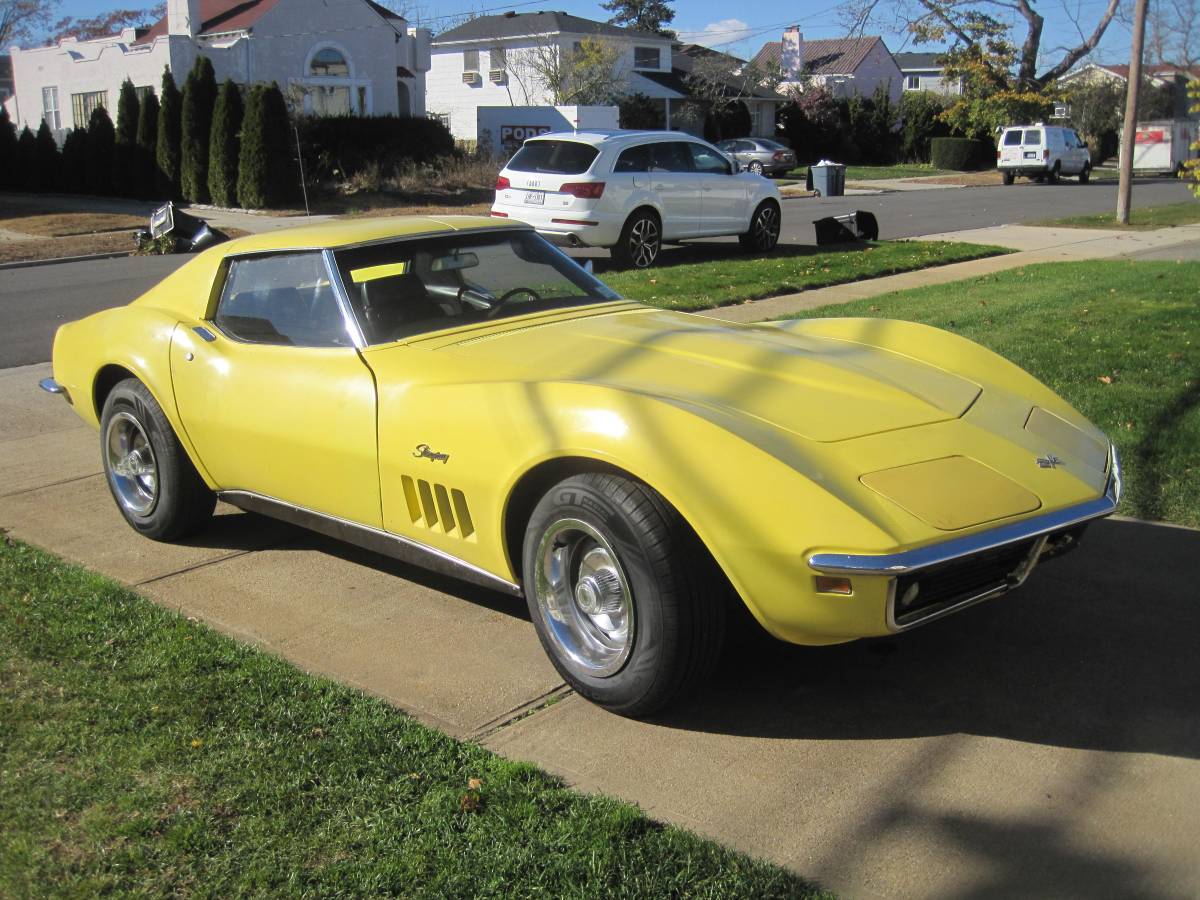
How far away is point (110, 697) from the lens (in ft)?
12.4

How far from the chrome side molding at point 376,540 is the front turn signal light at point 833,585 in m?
1.10

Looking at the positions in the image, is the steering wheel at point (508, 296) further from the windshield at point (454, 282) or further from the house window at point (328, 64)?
the house window at point (328, 64)

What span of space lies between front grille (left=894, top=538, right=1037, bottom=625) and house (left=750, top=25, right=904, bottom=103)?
187ft

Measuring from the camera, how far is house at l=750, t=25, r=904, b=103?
60.2 meters

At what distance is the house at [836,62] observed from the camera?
197ft

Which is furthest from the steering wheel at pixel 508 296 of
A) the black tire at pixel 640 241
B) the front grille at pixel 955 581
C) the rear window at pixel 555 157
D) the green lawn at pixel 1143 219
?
the green lawn at pixel 1143 219

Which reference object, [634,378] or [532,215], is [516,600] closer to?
[634,378]

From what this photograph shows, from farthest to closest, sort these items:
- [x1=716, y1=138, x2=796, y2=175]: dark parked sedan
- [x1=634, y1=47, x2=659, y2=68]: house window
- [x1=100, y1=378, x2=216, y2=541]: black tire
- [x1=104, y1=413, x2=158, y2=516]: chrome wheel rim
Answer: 1. [x1=634, y1=47, x2=659, y2=68]: house window
2. [x1=716, y1=138, x2=796, y2=175]: dark parked sedan
3. [x1=104, y1=413, x2=158, y2=516]: chrome wheel rim
4. [x1=100, y1=378, x2=216, y2=541]: black tire

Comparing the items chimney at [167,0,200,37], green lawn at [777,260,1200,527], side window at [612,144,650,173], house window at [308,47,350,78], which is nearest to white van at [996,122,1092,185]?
house window at [308,47,350,78]

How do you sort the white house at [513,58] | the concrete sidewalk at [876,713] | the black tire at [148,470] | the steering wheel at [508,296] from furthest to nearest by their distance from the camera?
the white house at [513,58] → the black tire at [148,470] → the steering wheel at [508,296] → the concrete sidewalk at [876,713]

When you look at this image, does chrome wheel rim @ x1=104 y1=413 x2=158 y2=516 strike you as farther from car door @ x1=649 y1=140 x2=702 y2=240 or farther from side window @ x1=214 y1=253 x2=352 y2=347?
car door @ x1=649 y1=140 x2=702 y2=240

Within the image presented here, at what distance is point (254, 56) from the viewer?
31.4 meters

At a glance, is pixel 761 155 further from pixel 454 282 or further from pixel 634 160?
pixel 454 282

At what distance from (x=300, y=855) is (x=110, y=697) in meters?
1.19
